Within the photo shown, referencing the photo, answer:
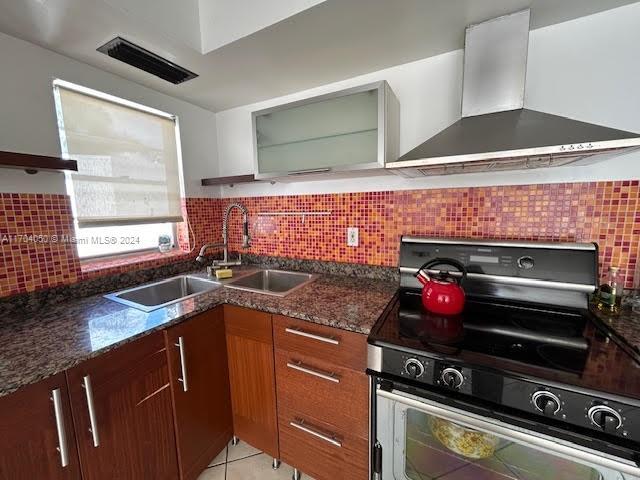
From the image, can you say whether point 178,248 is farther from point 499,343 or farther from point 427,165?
point 499,343

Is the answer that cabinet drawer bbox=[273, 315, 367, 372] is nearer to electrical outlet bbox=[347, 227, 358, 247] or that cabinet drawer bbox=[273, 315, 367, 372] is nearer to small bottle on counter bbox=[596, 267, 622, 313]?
electrical outlet bbox=[347, 227, 358, 247]

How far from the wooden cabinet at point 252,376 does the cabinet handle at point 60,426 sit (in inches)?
26.3

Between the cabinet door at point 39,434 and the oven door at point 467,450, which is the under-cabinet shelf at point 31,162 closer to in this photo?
the cabinet door at point 39,434

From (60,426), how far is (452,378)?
1220mm

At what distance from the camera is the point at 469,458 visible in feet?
3.11

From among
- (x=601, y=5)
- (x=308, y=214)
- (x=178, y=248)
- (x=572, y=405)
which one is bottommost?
(x=572, y=405)

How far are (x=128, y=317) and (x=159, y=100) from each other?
1436 millimetres

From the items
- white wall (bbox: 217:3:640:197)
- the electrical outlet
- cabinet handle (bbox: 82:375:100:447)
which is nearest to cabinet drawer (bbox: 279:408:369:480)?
cabinet handle (bbox: 82:375:100:447)

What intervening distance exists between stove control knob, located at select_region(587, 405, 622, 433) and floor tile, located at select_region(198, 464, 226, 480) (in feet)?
5.25

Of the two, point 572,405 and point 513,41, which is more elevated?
point 513,41

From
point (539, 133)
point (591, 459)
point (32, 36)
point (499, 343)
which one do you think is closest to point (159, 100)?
point (32, 36)

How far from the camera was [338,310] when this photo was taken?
121 cm

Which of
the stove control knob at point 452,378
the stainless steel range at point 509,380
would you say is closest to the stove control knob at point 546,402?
the stainless steel range at point 509,380

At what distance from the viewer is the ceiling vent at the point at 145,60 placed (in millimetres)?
1223
